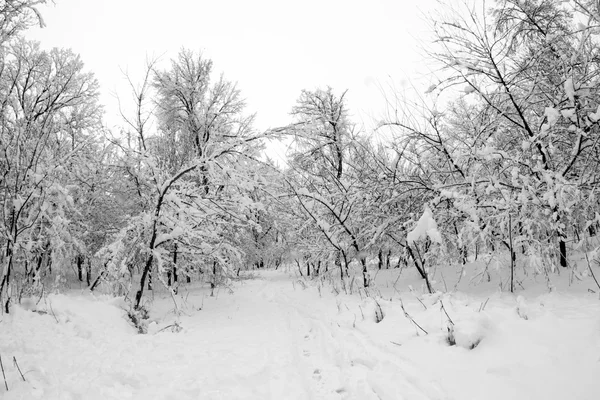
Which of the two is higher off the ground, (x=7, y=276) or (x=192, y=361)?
(x=7, y=276)

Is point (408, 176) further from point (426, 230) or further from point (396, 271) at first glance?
point (396, 271)

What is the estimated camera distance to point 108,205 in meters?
12.9

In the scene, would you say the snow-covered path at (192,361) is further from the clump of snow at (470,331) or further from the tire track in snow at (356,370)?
the clump of snow at (470,331)

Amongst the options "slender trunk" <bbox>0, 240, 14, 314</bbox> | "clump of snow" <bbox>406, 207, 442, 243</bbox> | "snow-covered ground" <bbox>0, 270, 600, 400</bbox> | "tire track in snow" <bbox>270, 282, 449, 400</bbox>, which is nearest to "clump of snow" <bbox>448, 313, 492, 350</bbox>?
"snow-covered ground" <bbox>0, 270, 600, 400</bbox>

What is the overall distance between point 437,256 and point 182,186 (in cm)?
590

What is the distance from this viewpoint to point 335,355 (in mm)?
3855

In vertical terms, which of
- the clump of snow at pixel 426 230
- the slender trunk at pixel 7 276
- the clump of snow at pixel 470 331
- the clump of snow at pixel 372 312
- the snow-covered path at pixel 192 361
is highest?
the clump of snow at pixel 426 230

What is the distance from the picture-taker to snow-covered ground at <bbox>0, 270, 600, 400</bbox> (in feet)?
8.46

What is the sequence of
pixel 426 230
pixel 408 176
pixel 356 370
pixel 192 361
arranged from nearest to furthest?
pixel 356 370
pixel 426 230
pixel 192 361
pixel 408 176

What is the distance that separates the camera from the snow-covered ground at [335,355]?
2580 millimetres

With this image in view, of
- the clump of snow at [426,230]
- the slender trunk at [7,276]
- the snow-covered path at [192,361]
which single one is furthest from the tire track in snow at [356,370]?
the slender trunk at [7,276]

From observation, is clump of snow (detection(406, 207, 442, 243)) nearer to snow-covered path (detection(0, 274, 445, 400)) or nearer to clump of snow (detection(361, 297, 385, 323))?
snow-covered path (detection(0, 274, 445, 400))

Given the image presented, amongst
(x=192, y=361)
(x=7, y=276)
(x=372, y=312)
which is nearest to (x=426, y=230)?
(x=372, y=312)

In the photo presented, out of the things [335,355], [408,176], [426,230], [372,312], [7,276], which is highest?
[408,176]
